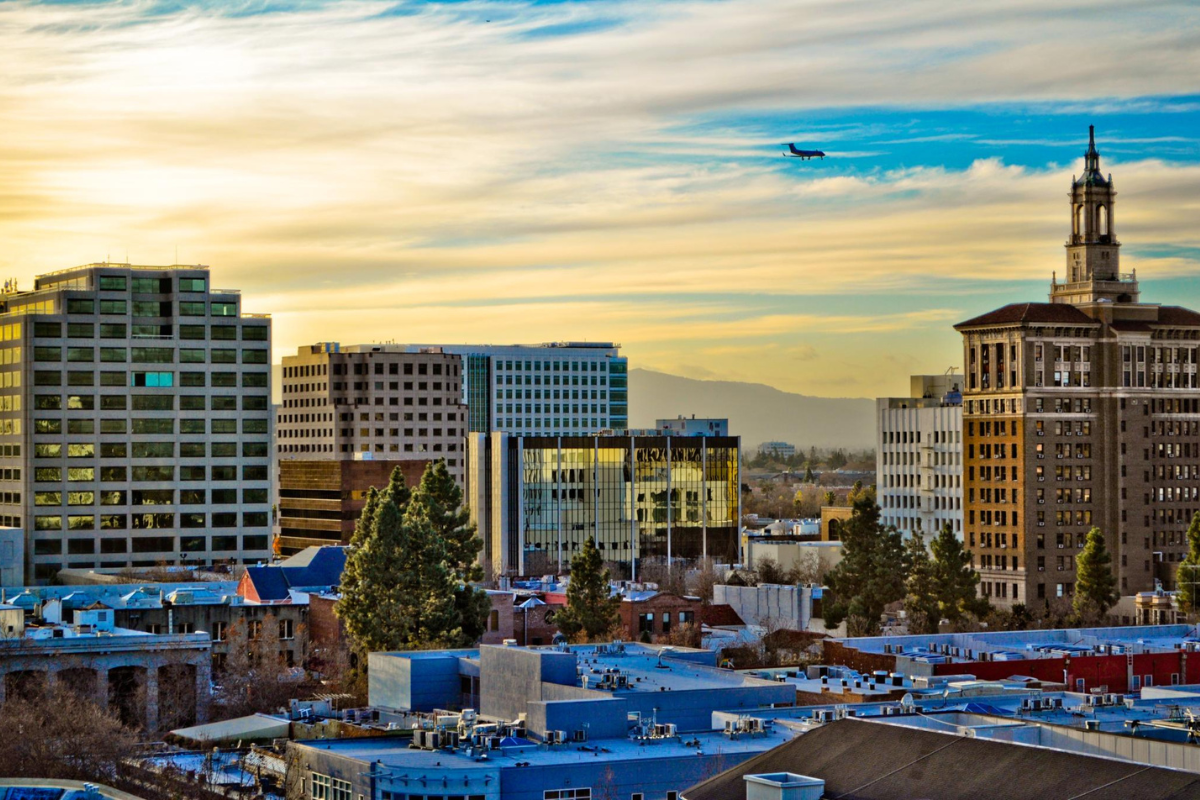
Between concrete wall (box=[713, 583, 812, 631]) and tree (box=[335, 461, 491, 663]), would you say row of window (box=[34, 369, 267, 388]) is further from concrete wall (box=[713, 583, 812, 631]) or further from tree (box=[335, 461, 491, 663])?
tree (box=[335, 461, 491, 663])

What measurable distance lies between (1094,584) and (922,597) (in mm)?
24632

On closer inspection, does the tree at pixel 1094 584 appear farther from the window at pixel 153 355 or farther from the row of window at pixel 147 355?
the window at pixel 153 355

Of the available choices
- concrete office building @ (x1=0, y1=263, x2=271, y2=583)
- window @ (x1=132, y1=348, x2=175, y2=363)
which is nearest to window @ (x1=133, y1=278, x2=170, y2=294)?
concrete office building @ (x1=0, y1=263, x2=271, y2=583)

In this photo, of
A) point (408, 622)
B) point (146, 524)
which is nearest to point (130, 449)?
point (146, 524)

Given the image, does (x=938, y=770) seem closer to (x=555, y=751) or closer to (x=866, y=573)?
(x=555, y=751)

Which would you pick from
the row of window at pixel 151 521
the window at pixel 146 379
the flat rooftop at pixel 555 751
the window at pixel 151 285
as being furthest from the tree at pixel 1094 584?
the flat rooftop at pixel 555 751

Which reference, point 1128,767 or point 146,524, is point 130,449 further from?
point 1128,767

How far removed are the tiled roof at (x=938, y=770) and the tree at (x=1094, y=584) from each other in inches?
4492

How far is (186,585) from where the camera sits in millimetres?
Answer: 143875

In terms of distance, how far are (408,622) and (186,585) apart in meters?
38.2

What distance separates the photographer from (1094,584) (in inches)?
6393

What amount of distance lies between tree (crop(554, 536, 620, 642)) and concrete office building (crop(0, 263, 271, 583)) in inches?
3140

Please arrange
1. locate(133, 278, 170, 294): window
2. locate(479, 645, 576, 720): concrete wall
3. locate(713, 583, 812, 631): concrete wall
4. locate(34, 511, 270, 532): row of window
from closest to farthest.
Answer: locate(479, 645, 576, 720): concrete wall, locate(713, 583, 812, 631): concrete wall, locate(34, 511, 270, 532): row of window, locate(133, 278, 170, 294): window

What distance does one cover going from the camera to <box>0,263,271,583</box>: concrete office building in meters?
192
